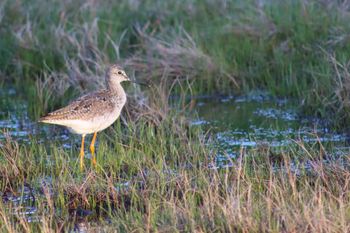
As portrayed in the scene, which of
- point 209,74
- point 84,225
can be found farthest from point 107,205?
point 209,74

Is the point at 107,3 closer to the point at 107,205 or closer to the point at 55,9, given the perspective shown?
the point at 55,9

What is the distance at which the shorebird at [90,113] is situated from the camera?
8.28 metres

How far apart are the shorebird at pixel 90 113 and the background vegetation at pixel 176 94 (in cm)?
20

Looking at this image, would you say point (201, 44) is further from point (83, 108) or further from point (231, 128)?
point (83, 108)

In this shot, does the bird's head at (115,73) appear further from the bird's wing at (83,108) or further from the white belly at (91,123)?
the white belly at (91,123)

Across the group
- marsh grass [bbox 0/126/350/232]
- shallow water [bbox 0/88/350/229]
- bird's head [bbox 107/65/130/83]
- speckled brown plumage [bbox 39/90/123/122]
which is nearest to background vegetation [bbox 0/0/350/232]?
marsh grass [bbox 0/126/350/232]

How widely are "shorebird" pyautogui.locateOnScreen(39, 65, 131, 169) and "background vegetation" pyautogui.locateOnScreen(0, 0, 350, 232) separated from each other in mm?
204

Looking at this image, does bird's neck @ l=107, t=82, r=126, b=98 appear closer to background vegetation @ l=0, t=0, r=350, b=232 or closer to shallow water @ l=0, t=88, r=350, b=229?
background vegetation @ l=0, t=0, r=350, b=232

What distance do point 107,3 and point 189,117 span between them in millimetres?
4471

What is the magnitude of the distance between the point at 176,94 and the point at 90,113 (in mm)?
2691

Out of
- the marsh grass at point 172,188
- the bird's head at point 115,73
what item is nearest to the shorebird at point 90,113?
the bird's head at point 115,73

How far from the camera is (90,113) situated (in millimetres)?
8414

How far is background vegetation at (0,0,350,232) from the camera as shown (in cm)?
619

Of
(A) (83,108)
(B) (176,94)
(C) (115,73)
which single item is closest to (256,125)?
(B) (176,94)
